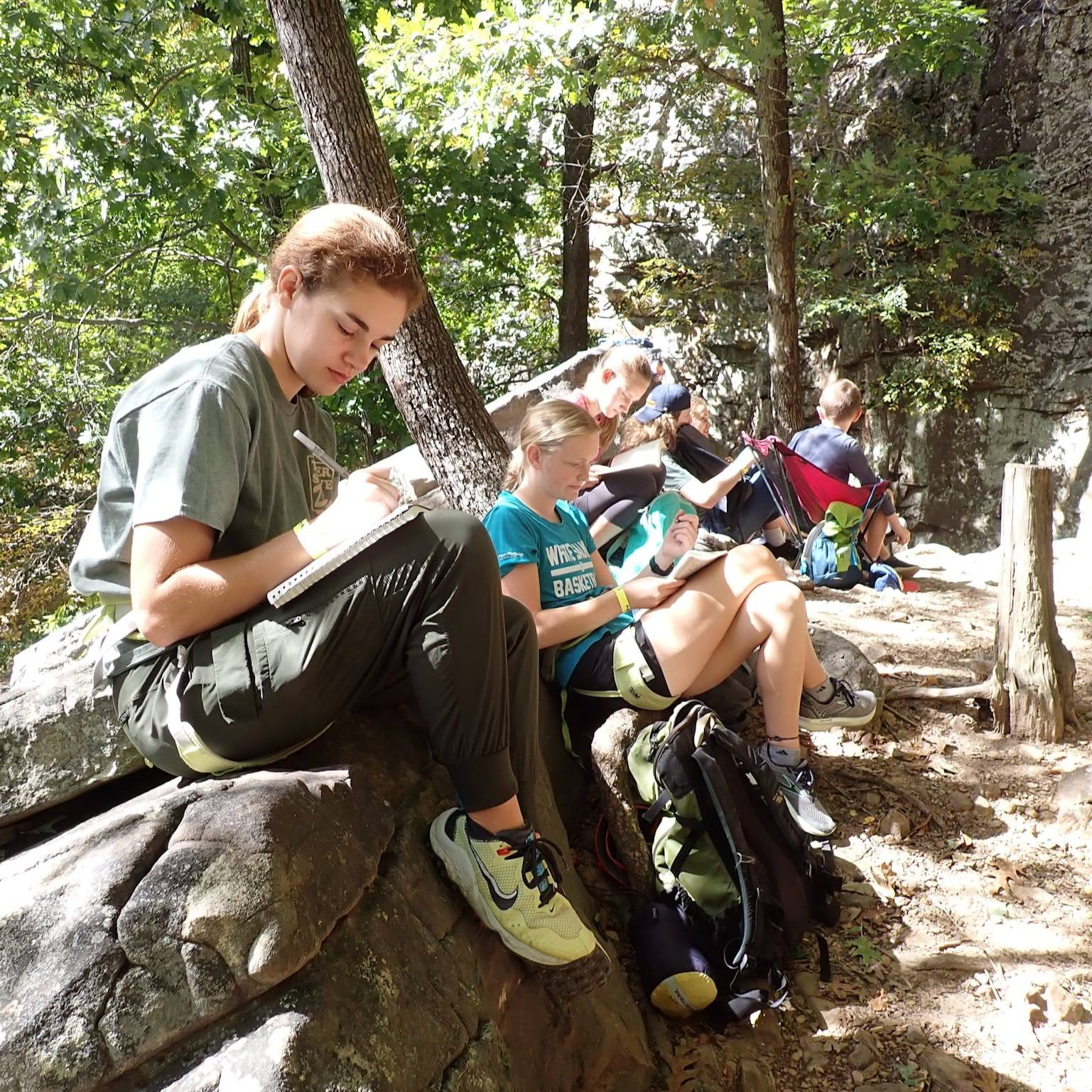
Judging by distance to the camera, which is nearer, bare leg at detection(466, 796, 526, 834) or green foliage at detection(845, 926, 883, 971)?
bare leg at detection(466, 796, 526, 834)

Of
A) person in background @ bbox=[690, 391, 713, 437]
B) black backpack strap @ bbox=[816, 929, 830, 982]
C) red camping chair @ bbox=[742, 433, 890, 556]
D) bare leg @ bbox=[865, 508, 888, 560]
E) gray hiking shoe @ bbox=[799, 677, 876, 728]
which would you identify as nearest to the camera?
black backpack strap @ bbox=[816, 929, 830, 982]

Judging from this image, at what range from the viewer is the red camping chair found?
18.6 ft

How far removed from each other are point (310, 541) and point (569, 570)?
1.26 m

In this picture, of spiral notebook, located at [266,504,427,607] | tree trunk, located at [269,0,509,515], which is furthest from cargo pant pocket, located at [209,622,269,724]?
tree trunk, located at [269,0,509,515]

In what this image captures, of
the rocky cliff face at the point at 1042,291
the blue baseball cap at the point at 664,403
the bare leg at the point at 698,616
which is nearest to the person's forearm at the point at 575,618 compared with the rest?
the bare leg at the point at 698,616

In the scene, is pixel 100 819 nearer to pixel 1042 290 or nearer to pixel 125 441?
pixel 125 441

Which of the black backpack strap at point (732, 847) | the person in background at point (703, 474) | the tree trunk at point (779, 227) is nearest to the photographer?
the black backpack strap at point (732, 847)

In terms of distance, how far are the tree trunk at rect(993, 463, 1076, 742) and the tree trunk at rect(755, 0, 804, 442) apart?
4.32 meters

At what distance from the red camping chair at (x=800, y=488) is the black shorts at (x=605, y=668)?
10.2 ft

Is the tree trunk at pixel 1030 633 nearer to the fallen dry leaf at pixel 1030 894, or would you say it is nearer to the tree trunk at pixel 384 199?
the fallen dry leaf at pixel 1030 894

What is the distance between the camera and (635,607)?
2799 millimetres

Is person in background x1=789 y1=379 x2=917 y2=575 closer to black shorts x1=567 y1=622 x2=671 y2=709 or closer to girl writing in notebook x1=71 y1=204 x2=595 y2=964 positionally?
black shorts x1=567 y1=622 x2=671 y2=709

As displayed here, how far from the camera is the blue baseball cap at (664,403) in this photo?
200 inches

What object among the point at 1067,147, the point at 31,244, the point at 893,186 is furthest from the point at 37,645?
the point at 1067,147
